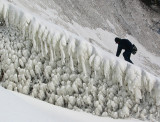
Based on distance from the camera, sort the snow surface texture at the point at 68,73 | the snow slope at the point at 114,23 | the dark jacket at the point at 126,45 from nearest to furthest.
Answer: the snow surface texture at the point at 68,73 → the dark jacket at the point at 126,45 → the snow slope at the point at 114,23

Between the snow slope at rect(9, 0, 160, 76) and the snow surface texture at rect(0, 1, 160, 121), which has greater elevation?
the snow surface texture at rect(0, 1, 160, 121)

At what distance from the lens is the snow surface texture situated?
14.6ft

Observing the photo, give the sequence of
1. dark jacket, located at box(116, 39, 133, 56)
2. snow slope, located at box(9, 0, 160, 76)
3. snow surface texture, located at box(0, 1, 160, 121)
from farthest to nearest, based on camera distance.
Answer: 1. snow slope, located at box(9, 0, 160, 76)
2. dark jacket, located at box(116, 39, 133, 56)
3. snow surface texture, located at box(0, 1, 160, 121)

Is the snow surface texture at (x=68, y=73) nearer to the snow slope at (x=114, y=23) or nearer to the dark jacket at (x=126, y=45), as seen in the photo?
the dark jacket at (x=126, y=45)

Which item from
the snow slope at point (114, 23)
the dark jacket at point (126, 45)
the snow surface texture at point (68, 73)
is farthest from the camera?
the snow slope at point (114, 23)

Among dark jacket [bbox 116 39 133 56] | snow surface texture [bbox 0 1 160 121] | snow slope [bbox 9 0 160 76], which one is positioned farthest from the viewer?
snow slope [bbox 9 0 160 76]

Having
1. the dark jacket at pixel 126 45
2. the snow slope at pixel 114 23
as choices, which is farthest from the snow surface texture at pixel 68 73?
the snow slope at pixel 114 23

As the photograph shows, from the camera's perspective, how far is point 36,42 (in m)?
5.20

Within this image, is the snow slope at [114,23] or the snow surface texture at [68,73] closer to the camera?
the snow surface texture at [68,73]

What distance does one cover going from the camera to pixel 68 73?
488 cm

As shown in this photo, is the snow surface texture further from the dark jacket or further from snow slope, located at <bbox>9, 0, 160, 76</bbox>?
snow slope, located at <bbox>9, 0, 160, 76</bbox>

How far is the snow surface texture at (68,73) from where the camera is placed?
14.6ft

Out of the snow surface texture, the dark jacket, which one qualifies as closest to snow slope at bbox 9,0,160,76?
the dark jacket

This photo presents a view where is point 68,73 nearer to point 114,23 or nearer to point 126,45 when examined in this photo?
point 126,45
